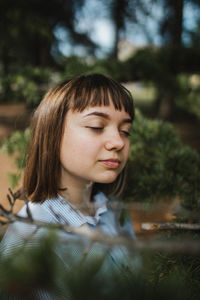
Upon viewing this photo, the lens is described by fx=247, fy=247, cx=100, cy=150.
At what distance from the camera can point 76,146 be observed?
2.88 ft

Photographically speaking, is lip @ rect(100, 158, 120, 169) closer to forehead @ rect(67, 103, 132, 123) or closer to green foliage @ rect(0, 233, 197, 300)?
forehead @ rect(67, 103, 132, 123)

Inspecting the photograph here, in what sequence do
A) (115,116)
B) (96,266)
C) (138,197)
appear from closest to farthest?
(96,266) → (115,116) → (138,197)

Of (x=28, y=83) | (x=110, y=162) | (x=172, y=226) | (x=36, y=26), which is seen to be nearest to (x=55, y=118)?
(x=110, y=162)

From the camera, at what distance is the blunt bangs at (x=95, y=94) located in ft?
2.97

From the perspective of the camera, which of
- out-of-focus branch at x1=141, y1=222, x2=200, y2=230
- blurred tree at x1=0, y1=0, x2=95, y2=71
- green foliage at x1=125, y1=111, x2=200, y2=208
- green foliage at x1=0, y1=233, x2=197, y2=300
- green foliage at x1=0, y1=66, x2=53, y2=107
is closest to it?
green foliage at x1=0, y1=233, x2=197, y2=300

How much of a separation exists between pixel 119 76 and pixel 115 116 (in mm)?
1729

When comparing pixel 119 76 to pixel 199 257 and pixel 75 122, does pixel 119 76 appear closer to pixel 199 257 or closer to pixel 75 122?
pixel 75 122

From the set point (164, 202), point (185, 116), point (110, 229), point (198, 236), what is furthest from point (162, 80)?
point (185, 116)

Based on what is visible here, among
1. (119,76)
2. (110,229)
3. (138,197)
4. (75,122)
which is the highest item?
(119,76)

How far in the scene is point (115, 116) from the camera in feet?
2.94

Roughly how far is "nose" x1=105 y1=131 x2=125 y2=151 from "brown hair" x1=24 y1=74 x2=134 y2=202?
11cm

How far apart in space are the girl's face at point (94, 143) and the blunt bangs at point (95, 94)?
2 cm

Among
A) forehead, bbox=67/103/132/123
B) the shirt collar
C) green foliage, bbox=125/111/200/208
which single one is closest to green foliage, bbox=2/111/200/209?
green foliage, bbox=125/111/200/208

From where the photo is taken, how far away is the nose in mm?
Answer: 865
